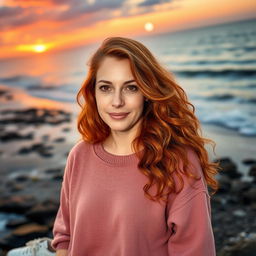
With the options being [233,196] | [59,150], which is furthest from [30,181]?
[233,196]

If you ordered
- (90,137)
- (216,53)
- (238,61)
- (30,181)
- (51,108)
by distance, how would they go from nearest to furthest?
(90,137)
(30,181)
(51,108)
(238,61)
(216,53)

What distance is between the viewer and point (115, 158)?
8.47ft

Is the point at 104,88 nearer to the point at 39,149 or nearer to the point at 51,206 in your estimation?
the point at 51,206

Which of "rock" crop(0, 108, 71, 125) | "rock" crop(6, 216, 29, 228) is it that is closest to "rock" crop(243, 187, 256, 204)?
"rock" crop(6, 216, 29, 228)

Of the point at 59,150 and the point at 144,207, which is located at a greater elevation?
the point at 144,207

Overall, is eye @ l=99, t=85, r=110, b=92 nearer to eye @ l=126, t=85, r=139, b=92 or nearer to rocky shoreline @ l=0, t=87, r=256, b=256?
eye @ l=126, t=85, r=139, b=92

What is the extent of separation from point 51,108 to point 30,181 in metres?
8.70

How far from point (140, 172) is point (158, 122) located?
38cm

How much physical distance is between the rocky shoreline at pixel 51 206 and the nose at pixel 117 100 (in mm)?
2466

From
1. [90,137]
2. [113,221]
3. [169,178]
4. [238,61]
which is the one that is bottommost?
[238,61]

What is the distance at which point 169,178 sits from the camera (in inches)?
90.8

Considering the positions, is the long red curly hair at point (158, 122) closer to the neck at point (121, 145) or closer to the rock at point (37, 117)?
the neck at point (121, 145)

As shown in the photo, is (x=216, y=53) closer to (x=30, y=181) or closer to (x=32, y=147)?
(x=32, y=147)

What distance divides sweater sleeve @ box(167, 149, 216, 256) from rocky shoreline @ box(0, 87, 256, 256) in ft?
6.42
